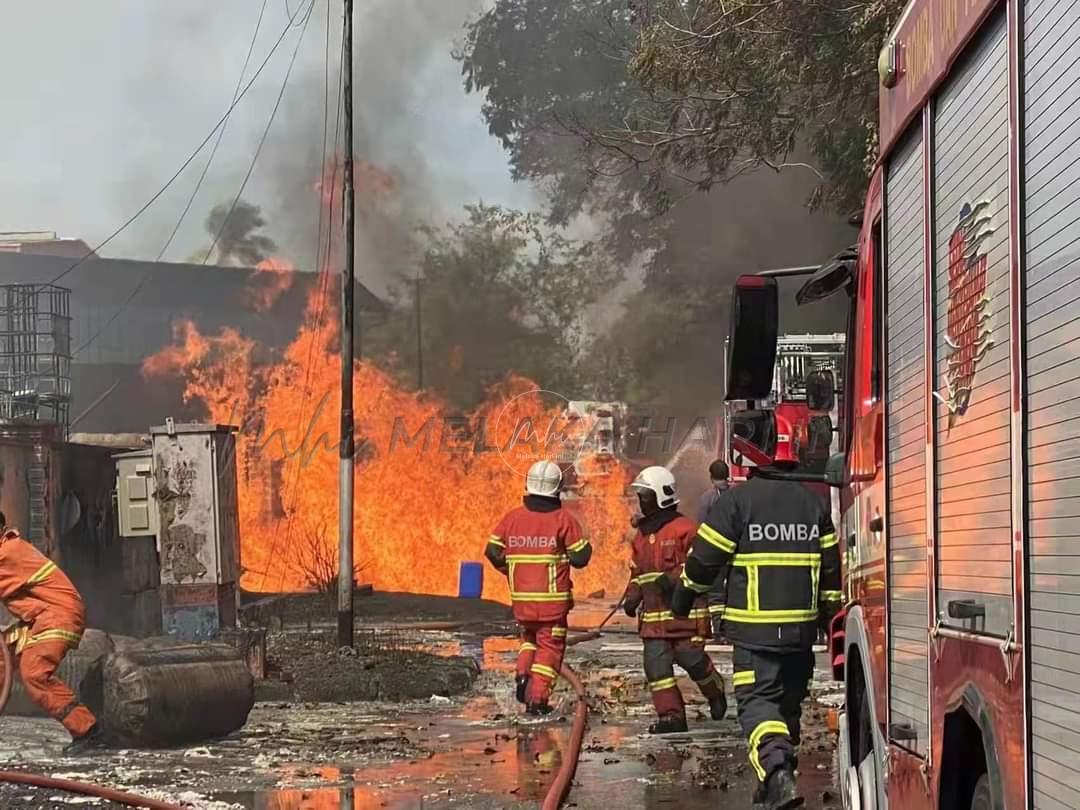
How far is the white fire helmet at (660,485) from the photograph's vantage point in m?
9.55

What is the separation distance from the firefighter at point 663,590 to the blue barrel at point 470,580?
13.4 metres

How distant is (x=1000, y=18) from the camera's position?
3008mm

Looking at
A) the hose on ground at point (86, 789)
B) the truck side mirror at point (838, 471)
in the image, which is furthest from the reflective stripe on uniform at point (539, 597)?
the truck side mirror at point (838, 471)

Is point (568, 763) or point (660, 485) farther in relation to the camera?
point (660, 485)

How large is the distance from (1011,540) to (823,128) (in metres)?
13.3

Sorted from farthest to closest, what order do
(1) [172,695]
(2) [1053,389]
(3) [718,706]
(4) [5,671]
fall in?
(3) [718,706] < (1) [172,695] < (4) [5,671] < (2) [1053,389]

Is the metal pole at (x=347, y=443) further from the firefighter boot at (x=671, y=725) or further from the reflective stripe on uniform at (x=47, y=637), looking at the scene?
the firefighter boot at (x=671, y=725)

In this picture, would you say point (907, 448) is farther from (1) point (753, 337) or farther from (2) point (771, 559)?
(2) point (771, 559)

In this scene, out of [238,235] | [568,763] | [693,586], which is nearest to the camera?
[693,586]


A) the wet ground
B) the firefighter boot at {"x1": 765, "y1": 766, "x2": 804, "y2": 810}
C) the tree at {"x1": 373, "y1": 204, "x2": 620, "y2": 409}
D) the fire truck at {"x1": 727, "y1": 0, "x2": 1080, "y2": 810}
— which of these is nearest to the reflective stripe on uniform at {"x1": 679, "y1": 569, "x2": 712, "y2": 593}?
the firefighter boot at {"x1": 765, "y1": 766, "x2": 804, "y2": 810}

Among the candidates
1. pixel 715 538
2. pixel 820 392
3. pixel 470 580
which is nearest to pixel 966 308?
pixel 820 392

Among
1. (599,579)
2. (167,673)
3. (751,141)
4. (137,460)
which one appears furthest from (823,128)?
(599,579)

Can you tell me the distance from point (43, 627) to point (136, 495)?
5313 millimetres

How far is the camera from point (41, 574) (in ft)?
30.3
